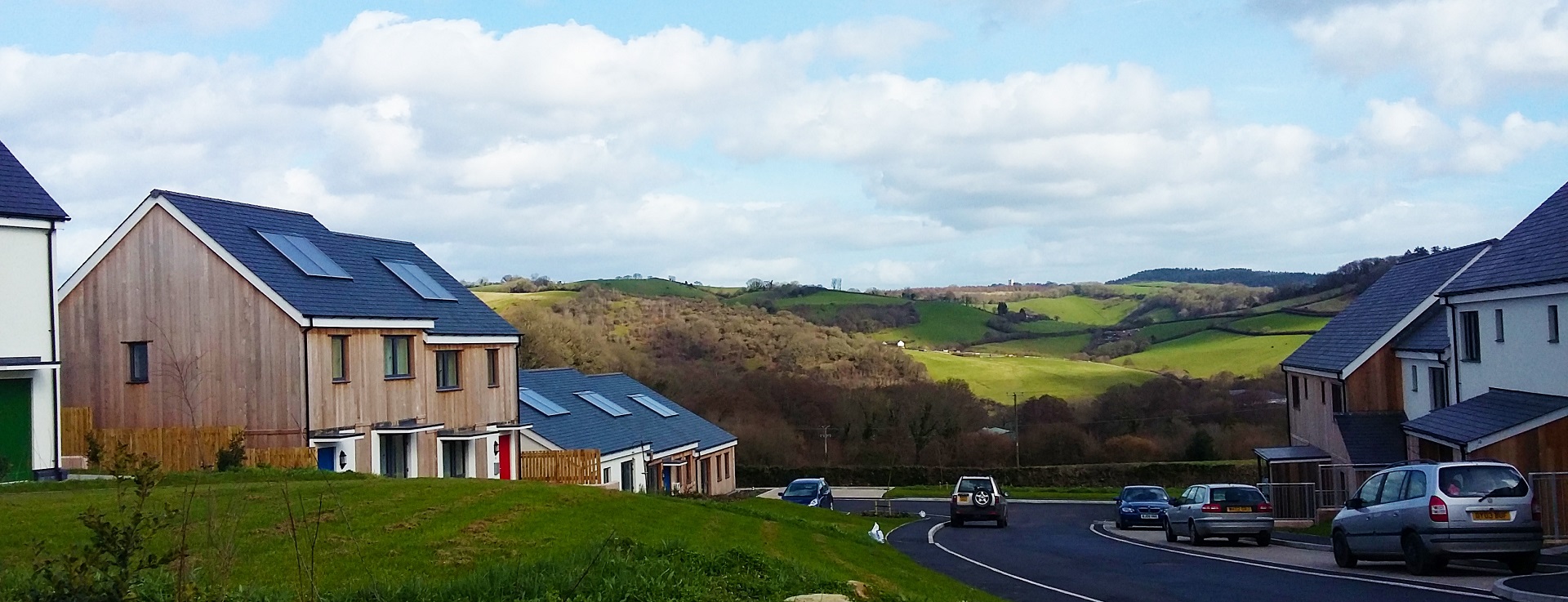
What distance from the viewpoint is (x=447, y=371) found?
120 ft

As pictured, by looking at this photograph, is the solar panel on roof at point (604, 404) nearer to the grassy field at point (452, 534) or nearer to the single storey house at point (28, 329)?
the single storey house at point (28, 329)

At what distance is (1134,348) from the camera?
116375 millimetres

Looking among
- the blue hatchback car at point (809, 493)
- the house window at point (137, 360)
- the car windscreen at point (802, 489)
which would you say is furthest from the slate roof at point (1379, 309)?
the house window at point (137, 360)

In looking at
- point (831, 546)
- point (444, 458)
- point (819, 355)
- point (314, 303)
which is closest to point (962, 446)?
point (819, 355)

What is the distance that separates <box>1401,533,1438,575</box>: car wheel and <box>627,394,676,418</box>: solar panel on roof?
36806mm

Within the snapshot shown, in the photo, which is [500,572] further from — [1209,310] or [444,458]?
[1209,310]

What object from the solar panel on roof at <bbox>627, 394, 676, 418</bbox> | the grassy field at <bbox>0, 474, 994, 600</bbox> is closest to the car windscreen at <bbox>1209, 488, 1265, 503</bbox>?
the grassy field at <bbox>0, 474, 994, 600</bbox>

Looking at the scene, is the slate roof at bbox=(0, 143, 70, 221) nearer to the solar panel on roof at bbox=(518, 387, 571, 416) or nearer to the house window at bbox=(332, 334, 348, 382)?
the house window at bbox=(332, 334, 348, 382)

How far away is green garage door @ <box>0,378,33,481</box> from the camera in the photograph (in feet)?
84.6

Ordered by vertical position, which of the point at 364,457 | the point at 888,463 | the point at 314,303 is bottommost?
the point at 888,463

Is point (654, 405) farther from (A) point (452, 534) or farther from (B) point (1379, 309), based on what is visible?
(A) point (452, 534)

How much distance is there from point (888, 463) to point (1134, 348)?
44.8 m

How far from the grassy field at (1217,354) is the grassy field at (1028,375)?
143 inches

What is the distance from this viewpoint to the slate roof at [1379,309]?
129ft
